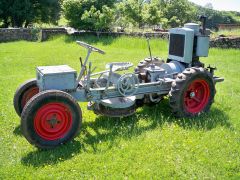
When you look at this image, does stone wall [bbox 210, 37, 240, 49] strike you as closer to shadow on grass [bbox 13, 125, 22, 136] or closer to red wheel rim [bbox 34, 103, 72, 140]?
shadow on grass [bbox 13, 125, 22, 136]

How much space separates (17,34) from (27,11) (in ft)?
19.6

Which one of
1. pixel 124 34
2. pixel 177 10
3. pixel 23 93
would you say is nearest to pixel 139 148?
pixel 23 93

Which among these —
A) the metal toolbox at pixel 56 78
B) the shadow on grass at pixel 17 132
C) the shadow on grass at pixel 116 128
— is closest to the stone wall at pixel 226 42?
the shadow on grass at pixel 116 128

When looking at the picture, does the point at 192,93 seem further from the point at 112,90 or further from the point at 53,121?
the point at 53,121

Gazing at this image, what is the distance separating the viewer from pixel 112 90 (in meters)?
5.76

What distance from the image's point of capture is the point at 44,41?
68.4 feet

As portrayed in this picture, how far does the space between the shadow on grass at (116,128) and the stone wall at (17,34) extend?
16.6 m

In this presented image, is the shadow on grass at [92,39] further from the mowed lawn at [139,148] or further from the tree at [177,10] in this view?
the tree at [177,10]

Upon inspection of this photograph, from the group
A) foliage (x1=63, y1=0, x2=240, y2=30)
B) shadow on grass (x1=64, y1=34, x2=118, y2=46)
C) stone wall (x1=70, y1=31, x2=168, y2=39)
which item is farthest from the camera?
foliage (x1=63, y1=0, x2=240, y2=30)

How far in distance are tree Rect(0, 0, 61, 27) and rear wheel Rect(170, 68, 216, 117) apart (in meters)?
22.7

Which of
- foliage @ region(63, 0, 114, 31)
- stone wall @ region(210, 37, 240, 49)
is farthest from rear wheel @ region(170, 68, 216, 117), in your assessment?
foliage @ region(63, 0, 114, 31)

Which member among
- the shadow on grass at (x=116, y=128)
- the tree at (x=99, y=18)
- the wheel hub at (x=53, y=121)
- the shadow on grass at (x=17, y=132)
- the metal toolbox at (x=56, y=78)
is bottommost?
the shadow on grass at (x=17, y=132)

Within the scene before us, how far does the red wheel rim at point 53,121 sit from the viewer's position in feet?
16.1

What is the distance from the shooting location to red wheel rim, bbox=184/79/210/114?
631 centimetres
